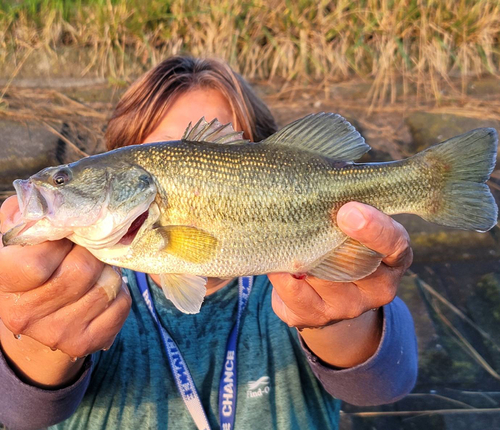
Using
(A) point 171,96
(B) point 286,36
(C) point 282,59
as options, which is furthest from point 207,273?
(B) point 286,36

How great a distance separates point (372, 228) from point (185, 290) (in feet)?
1.82

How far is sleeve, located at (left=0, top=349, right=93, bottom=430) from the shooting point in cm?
149

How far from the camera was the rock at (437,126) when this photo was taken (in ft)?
14.1

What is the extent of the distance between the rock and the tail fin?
2.97 m

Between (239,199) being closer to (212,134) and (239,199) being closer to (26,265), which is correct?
(212,134)

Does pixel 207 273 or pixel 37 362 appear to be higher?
pixel 207 273

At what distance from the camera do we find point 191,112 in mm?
1964

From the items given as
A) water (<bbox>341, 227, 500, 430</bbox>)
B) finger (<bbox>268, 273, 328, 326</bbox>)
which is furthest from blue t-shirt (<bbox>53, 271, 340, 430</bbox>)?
water (<bbox>341, 227, 500, 430</bbox>)

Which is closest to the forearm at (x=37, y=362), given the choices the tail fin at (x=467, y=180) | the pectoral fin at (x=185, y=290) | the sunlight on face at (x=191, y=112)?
the pectoral fin at (x=185, y=290)

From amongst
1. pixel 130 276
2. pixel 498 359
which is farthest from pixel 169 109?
pixel 498 359

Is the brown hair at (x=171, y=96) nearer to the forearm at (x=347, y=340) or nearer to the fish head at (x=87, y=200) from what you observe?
the fish head at (x=87, y=200)

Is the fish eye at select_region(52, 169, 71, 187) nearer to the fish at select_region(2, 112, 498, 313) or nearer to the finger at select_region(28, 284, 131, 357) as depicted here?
the fish at select_region(2, 112, 498, 313)

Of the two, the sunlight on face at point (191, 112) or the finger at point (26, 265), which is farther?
the sunlight on face at point (191, 112)

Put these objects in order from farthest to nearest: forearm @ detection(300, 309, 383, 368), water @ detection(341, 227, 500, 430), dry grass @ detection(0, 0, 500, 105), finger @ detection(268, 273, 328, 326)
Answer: dry grass @ detection(0, 0, 500, 105), water @ detection(341, 227, 500, 430), forearm @ detection(300, 309, 383, 368), finger @ detection(268, 273, 328, 326)
